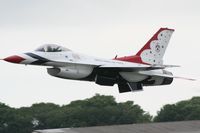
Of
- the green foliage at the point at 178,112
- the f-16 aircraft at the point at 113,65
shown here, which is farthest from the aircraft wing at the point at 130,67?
the green foliage at the point at 178,112

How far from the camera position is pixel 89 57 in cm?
5319

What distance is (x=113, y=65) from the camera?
176 feet

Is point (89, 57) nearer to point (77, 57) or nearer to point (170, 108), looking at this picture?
point (77, 57)

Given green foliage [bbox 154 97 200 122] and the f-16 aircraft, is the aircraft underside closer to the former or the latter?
the f-16 aircraft

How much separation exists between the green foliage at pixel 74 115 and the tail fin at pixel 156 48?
138 feet

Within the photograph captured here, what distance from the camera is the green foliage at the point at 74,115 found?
10225cm

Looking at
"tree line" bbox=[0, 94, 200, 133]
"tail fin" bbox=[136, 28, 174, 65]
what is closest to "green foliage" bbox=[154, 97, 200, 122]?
"tree line" bbox=[0, 94, 200, 133]

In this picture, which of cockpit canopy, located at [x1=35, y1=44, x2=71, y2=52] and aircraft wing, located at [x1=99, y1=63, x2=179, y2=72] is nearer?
cockpit canopy, located at [x1=35, y1=44, x2=71, y2=52]

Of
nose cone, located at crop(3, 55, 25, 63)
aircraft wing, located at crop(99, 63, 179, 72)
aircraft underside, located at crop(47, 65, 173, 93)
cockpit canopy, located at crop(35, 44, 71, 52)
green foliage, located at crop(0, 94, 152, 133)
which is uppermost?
cockpit canopy, located at crop(35, 44, 71, 52)

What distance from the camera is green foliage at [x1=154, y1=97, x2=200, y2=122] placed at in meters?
107

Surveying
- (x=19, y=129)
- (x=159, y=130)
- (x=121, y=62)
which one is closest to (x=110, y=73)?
(x=121, y=62)

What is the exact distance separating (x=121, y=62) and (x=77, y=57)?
3675 mm

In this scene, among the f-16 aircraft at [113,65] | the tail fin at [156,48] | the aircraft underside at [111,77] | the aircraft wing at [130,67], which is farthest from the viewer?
the tail fin at [156,48]

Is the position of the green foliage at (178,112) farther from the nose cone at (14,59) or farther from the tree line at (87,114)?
the nose cone at (14,59)
